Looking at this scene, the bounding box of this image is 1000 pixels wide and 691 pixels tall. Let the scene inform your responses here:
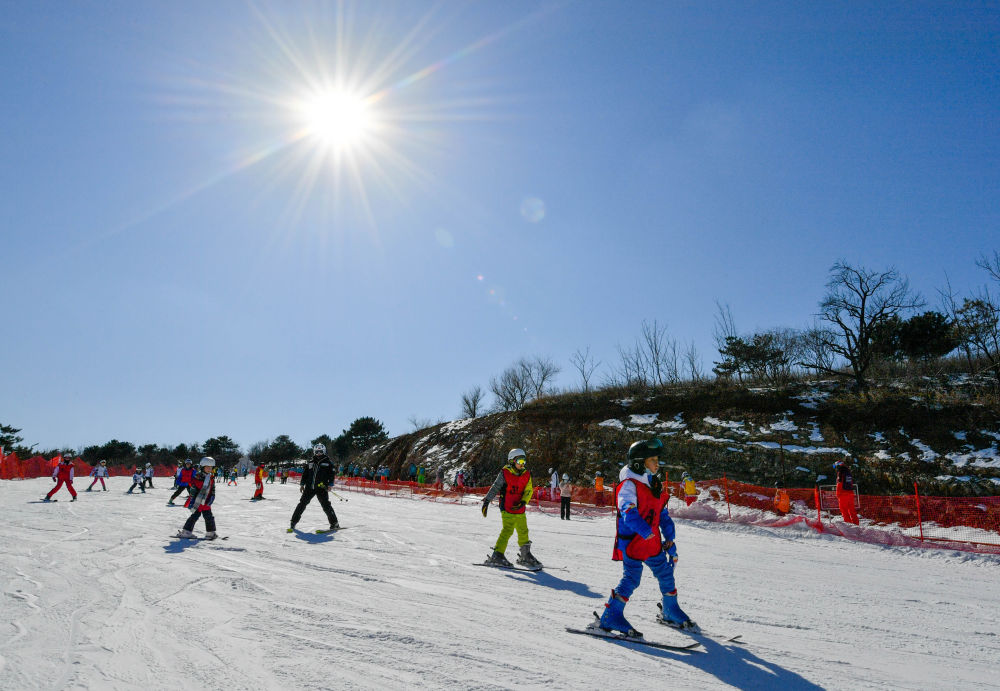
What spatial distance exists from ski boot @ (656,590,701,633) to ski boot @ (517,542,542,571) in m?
3.28

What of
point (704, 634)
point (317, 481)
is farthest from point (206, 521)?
point (704, 634)

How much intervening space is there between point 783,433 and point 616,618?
2687 centimetres

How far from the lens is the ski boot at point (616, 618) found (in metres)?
4.72

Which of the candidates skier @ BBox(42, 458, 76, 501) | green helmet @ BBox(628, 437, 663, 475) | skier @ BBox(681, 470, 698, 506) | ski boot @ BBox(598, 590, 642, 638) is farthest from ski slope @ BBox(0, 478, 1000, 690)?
skier @ BBox(42, 458, 76, 501)

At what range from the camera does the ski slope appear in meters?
3.80

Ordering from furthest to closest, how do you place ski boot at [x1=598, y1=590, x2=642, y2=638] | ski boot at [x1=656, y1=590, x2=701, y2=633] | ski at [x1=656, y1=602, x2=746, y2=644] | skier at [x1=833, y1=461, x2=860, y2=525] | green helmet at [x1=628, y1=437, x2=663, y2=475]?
skier at [x1=833, y1=461, x2=860, y2=525] < ski boot at [x1=656, y1=590, x2=701, y2=633] < green helmet at [x1=628, y1=437, x2=663, y2=475] < ski at [x1=656, y1=602, x2=746, y2=644] < ski boot at [x1=598, y1=590, x2=642, y2=638]

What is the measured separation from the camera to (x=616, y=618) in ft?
15.8

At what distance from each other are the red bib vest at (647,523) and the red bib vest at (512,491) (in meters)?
3.59

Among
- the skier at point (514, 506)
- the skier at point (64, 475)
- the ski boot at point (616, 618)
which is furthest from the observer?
the skier at point (64, 475)

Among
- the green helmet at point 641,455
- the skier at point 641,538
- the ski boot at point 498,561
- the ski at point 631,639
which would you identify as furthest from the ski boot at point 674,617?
the ski boot at point 498,561

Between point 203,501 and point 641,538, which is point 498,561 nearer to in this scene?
point 641,538

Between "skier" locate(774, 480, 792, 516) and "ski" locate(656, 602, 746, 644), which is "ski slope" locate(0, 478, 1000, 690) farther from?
"skier" locate(774, 480, 792, 516)

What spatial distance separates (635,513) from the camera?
486 cm

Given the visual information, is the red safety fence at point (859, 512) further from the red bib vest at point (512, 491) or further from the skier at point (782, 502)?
the red bib vest at point (512, 491)
